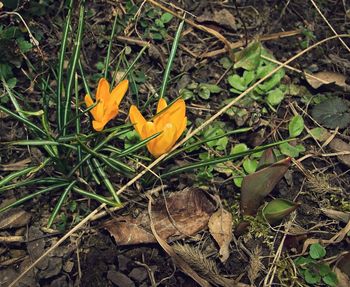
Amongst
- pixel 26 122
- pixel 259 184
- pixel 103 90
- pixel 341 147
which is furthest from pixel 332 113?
pixel 26 122

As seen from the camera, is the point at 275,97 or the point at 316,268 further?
the point at 275,97

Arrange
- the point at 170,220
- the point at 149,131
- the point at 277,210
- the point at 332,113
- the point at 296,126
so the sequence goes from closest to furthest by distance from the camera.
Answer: the point at 149,131 → the point at 277,210 → the point at 170,220 → the point at 296,126 → the point at 332,113

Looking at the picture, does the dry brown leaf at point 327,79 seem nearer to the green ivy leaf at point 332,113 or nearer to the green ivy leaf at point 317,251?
the green ivy leaf at point 332,113

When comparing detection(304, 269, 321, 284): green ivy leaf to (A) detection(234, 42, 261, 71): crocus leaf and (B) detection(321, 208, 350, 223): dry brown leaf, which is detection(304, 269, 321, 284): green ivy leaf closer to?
(B) detection(321, 208, 350, 223): dry brown leaf

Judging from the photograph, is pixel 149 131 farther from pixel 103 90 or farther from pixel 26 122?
pixel 26 122

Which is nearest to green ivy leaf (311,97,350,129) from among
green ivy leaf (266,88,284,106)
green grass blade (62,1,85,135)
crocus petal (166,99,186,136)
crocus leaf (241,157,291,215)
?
green ivy leaf (266,88,284,106)

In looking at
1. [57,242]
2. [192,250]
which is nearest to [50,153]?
[57,242]
